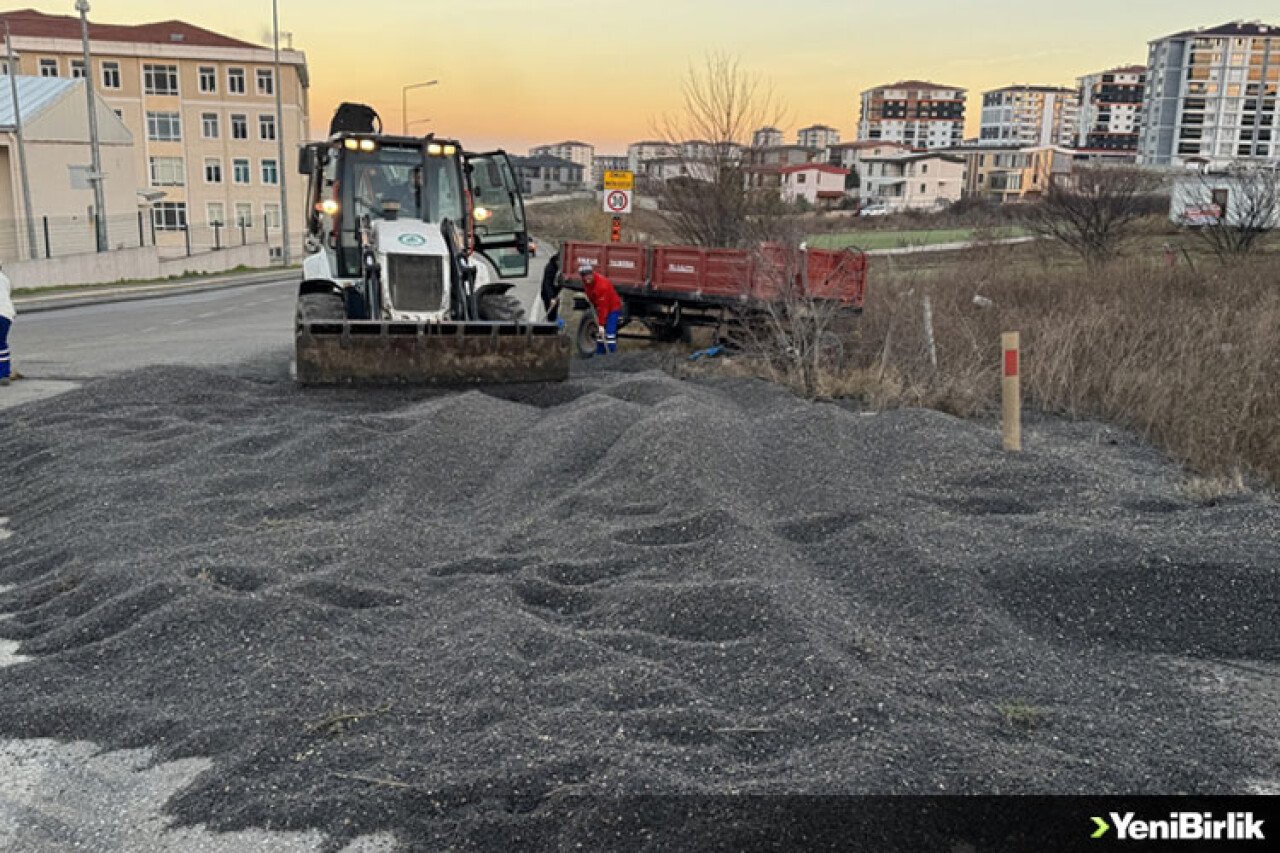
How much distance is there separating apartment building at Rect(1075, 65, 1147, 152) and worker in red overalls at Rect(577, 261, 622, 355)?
19300 cm

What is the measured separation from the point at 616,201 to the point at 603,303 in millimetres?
7101

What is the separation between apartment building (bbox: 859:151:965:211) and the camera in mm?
114438

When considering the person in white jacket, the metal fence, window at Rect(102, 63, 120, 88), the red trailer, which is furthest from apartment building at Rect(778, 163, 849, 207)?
the person in white jacket

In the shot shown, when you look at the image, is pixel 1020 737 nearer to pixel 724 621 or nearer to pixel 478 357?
pixel 724 621

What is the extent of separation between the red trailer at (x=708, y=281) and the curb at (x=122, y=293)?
14286mm

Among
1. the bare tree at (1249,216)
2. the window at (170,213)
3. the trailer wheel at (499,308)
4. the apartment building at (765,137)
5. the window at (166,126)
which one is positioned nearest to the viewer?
the trailer wheel at (499,308)

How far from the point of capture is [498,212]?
51.5 ft

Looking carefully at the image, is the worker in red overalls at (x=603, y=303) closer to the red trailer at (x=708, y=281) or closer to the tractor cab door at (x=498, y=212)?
the red trailer at (x=708, y=281)

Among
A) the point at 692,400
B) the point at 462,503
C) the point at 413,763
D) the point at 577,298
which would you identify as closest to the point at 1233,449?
the point at 692,400

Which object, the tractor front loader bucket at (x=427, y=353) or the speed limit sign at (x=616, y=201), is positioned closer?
the tractor front loader bucket at (x=427, y=353)

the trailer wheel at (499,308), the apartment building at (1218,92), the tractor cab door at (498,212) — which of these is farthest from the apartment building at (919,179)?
the trailer wheel at (499,308)

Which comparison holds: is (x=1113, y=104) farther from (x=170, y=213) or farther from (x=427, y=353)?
(x=427, y=353)

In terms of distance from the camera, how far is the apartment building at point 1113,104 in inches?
7382

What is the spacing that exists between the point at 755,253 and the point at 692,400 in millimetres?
4540
